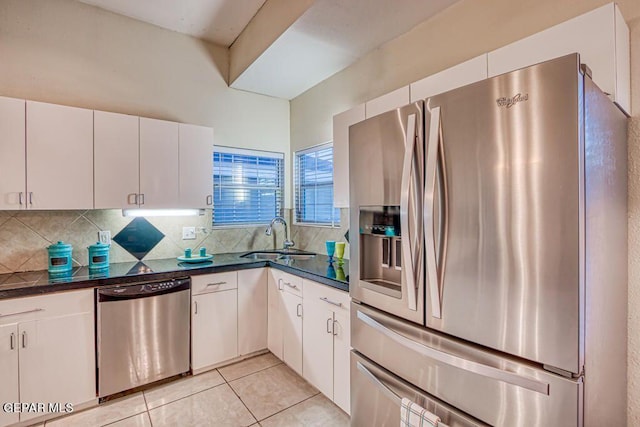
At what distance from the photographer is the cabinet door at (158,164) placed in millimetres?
2646

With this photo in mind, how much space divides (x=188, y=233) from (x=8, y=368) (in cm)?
155

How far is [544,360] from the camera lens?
98 cm

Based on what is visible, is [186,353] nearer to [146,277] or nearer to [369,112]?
[146,277]

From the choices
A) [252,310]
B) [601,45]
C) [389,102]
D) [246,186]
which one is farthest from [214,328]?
[601,45]

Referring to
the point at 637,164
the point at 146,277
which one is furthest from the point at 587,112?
the point at 146,277

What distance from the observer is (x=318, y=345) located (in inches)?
91.4

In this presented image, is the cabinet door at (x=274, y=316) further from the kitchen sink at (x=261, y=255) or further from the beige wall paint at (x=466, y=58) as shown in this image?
the beige wall paint at (x=466, y=58)

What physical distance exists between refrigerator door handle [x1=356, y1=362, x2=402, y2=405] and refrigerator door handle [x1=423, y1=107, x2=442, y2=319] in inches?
18.4

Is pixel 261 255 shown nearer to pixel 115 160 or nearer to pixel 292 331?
pixel 292 331

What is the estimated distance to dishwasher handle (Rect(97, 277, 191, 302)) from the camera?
2.23m

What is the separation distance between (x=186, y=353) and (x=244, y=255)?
3.56 ft

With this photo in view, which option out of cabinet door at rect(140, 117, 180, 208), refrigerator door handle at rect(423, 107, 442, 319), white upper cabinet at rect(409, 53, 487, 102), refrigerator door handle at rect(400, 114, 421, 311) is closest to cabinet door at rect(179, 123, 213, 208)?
cabinet door at rect(140, 117, 180, 208)

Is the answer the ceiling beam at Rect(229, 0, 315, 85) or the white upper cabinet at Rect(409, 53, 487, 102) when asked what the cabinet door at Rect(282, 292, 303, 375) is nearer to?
the white upper cabinet at Rect(409, 53, 487, 102)
